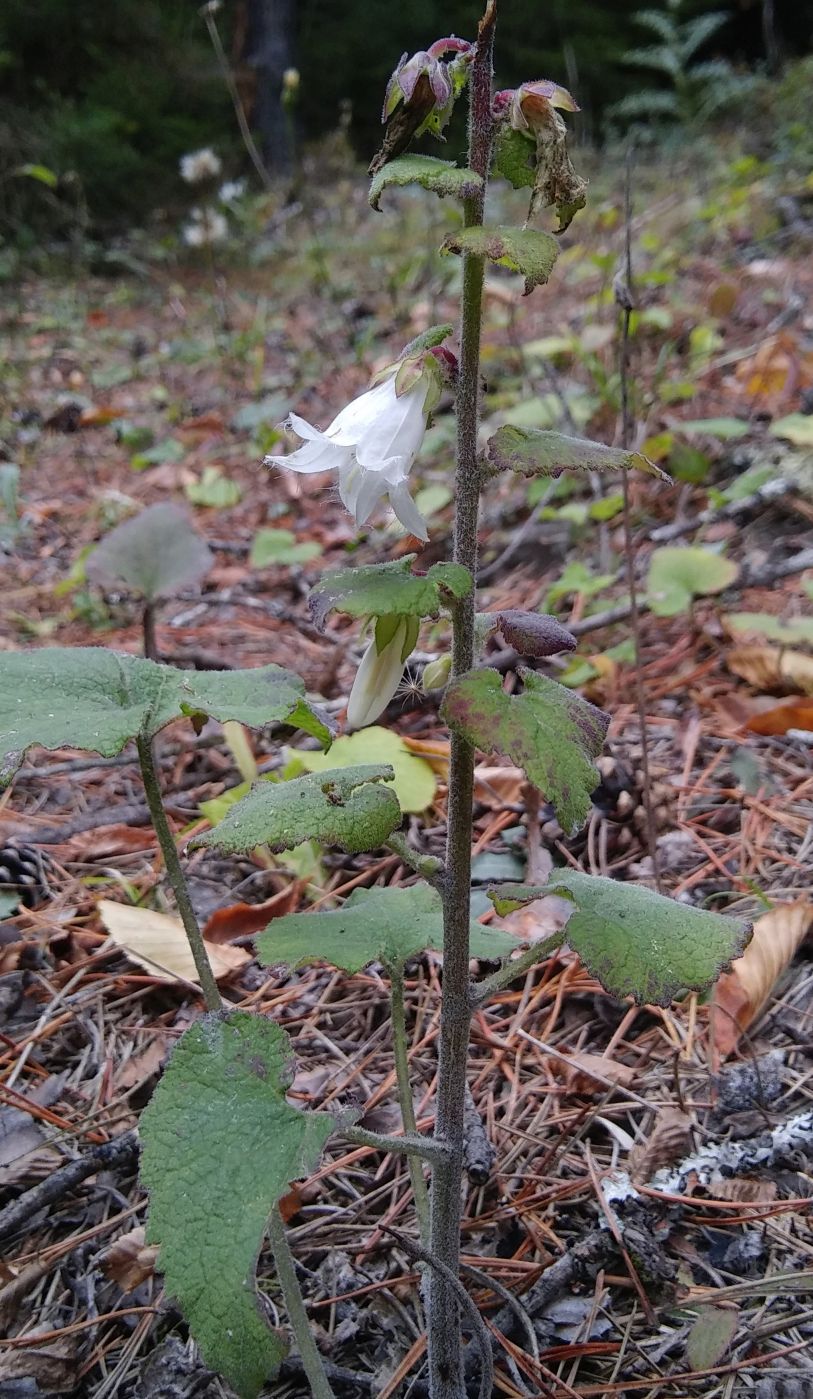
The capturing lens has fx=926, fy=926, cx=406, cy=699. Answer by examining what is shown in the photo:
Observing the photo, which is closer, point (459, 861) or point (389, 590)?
point (389, 590)

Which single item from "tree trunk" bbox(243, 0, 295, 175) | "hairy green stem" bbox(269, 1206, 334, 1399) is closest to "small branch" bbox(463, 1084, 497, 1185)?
"hairy green stem" bbox(269, 1206, 334, 1399)

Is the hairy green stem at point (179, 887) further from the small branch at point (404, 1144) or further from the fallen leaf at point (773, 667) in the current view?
the fallen leaf at point (773, 667)

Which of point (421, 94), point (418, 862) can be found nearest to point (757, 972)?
point (418, 862)

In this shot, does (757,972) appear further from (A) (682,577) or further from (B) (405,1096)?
(A) (682,577)

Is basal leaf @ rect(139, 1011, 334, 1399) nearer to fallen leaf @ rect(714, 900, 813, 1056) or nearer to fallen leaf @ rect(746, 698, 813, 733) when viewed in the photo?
fallen leaf @ rect(714, 900, 813, 1056)

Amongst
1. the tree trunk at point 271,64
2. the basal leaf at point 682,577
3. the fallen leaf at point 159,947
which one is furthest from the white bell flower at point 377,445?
the tree trunk at point 271,64

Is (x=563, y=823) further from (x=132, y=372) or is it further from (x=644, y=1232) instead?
(x=132, y=372)
